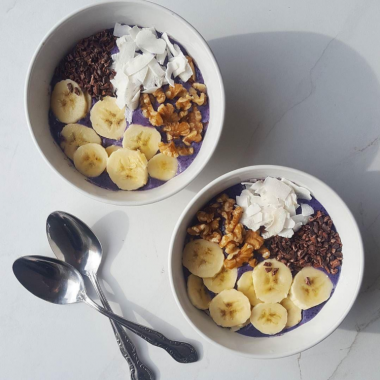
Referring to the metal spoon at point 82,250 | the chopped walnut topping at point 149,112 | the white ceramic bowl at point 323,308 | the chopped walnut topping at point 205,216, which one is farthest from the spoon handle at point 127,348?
the chopped walnut topping at point 149,112

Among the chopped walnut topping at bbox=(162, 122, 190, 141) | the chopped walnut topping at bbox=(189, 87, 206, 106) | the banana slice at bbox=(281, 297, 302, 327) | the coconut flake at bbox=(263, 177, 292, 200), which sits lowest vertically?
the banana slice at bbox=(281, 297, 302, 327)

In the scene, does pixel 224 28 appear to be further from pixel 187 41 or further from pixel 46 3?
pixel 46 3

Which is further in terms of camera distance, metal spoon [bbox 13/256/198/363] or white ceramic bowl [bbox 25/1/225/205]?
metal spoon [bbox 13/256/198/363]

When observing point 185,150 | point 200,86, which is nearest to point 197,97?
point 200,86

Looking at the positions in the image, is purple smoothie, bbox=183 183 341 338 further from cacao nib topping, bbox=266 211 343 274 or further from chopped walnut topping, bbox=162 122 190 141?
chopped walnut topping, bbox=162 122 190 141

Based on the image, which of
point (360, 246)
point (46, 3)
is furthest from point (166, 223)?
point (46, 3)

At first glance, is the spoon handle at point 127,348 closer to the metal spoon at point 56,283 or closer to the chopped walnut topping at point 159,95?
the metal spoon at point 56,283

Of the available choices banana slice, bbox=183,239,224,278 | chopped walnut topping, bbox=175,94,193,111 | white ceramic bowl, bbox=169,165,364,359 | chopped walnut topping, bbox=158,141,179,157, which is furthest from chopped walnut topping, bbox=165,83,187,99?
banana slice, bbox=183,239,224,278
